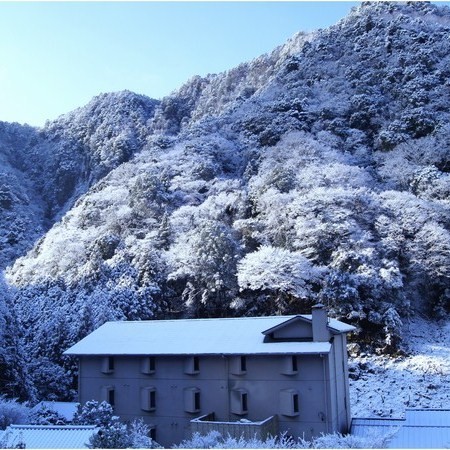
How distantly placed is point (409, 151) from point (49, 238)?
35832 millimetres

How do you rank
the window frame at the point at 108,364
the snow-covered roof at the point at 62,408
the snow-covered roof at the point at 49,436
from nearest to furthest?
the snow-covered roof at the point at 49,436, the window frame at the point at 108,364, the snow-covered roof at the point at 62,408

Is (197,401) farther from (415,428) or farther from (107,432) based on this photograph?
(415,428)

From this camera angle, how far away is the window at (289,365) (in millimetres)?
19131

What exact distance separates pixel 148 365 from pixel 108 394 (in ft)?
7.76

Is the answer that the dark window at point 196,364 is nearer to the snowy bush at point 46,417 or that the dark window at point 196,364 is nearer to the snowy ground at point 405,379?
the snowy bush at point 46,417

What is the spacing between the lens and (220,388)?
792 inches

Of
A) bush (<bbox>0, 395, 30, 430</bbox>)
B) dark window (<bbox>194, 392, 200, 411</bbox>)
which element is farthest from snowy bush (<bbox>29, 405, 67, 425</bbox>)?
dark window (<bbox>194, 392, 200, 411</bbox>)

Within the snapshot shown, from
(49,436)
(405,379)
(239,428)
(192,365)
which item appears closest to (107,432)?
(49,436)

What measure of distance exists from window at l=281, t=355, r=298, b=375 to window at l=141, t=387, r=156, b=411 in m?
5.66

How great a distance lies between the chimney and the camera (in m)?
19.3

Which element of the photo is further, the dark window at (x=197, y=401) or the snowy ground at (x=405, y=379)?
the snowy ground at (x=405, y=379)

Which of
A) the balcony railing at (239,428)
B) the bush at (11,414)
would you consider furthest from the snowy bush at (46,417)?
the balcony railing at (239,428)

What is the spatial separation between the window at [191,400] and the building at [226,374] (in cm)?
4

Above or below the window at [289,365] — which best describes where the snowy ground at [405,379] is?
below
